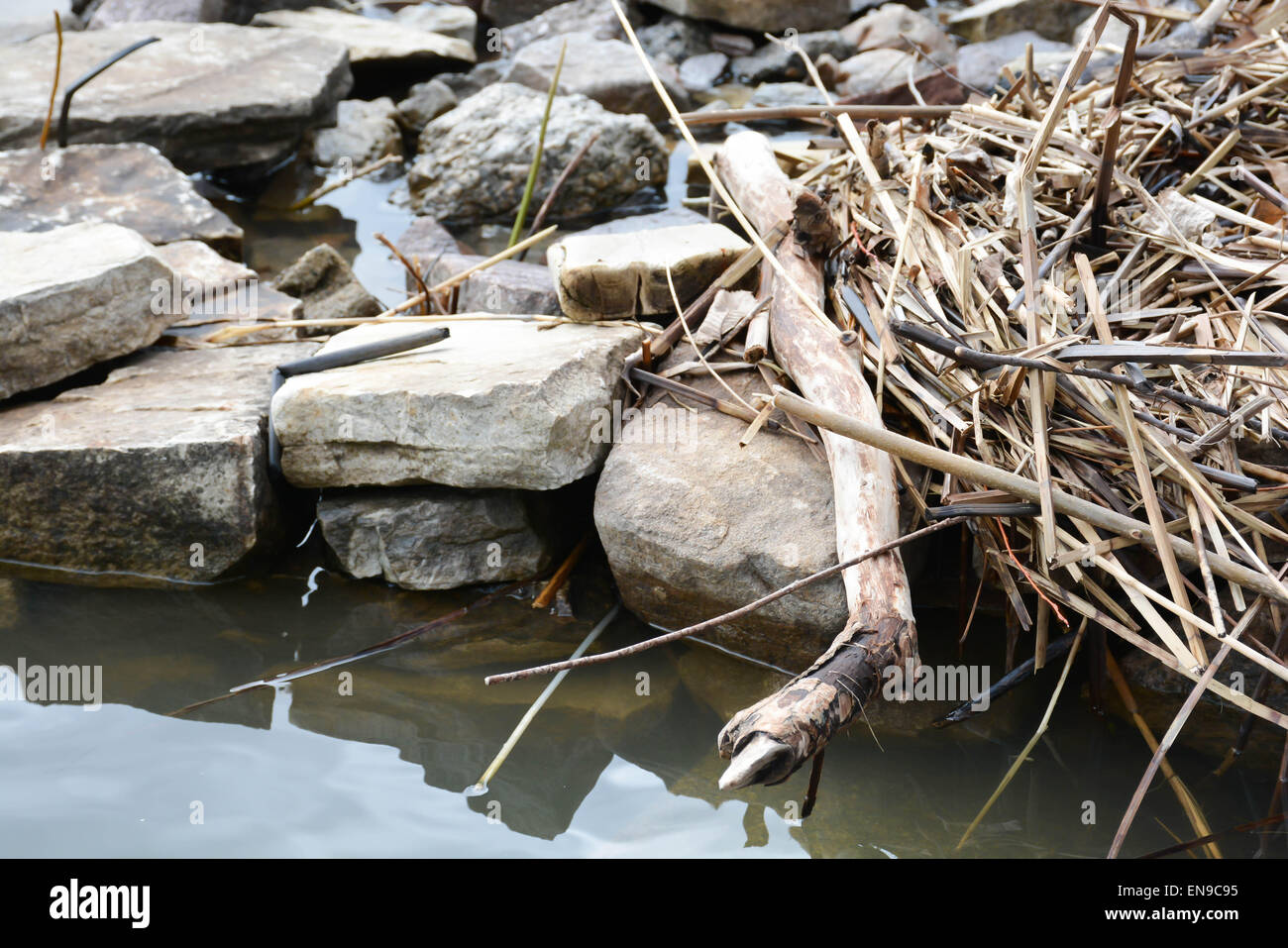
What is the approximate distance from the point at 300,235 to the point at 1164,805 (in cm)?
530

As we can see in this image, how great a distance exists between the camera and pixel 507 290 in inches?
163

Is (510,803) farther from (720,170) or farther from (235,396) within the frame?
(720,170)

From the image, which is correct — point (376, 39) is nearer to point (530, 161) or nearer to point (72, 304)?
point (530, 161)

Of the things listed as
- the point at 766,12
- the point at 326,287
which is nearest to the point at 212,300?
the point at 326,287

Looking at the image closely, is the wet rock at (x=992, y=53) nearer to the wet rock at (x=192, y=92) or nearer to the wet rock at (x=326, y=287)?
the wet rock at (x=192, y=92)

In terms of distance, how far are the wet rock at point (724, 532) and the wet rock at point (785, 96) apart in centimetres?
529

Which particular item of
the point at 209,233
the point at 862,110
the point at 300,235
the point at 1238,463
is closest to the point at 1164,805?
the point at 1238,463

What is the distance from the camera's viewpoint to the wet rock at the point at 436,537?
3318 mm

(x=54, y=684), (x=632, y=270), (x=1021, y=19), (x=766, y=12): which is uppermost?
(x=1021, y=19)

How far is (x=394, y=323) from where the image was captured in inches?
153

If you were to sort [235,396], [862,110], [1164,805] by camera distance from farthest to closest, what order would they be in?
[862,110]
[235,396]
[1164,805]

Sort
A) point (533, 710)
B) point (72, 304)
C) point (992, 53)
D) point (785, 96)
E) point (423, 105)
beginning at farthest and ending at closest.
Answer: point (992, 53), point (785, 96), point (423, 105), point (72, 304), point (533, 710)

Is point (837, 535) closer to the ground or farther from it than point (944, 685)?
farther from it

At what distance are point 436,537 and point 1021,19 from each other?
26.3 feet
